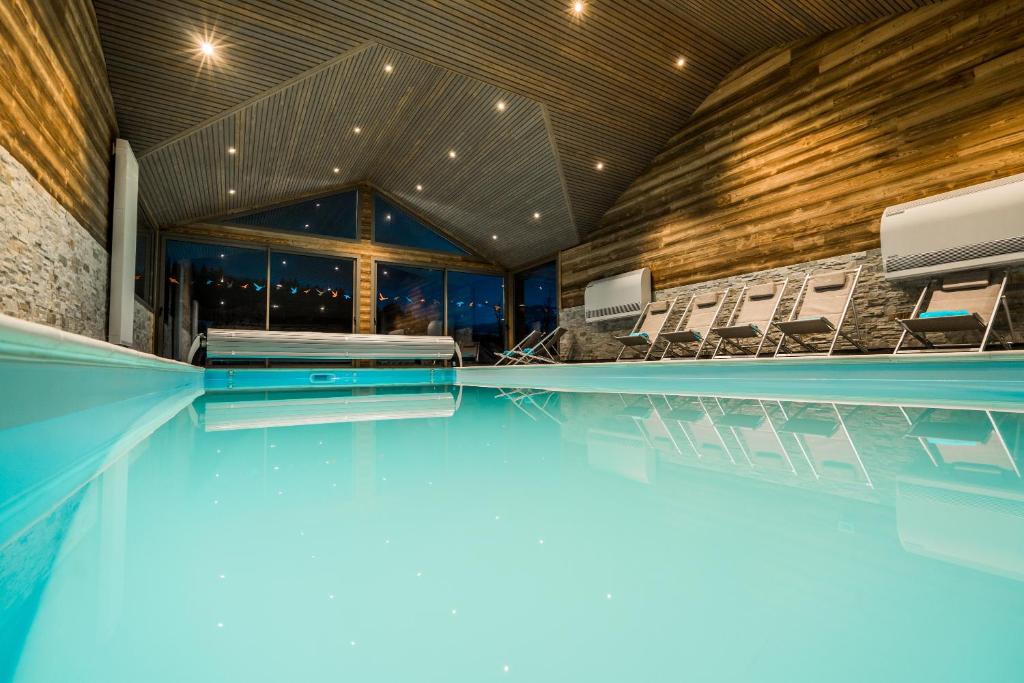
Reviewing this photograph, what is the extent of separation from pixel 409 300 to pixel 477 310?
143 centimetres

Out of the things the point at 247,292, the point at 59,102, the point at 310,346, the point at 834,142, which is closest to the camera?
the point at 59,102

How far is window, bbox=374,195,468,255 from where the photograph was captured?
9.96m

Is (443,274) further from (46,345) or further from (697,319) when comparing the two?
(46,345)

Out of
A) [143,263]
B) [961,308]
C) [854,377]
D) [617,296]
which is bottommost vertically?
[854,377]

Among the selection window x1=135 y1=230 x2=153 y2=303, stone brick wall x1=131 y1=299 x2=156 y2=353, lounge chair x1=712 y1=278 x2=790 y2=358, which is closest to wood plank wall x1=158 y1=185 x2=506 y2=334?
window x1=135 y1=230 x2=153 y2=303

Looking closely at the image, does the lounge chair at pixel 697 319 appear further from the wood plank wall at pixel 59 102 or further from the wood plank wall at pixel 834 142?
the wood plank wall at pixel 59 102

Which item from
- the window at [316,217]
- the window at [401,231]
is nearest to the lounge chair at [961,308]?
the window at [401,231]

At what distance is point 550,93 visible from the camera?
644 cm

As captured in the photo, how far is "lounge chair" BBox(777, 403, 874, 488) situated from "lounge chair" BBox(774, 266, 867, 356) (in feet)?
9.23

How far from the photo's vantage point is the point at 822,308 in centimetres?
516

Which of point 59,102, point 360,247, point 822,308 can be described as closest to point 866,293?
point 822,308

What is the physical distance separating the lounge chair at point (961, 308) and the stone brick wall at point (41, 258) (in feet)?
19.5

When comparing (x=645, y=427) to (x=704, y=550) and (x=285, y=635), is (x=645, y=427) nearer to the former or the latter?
(x=704, y=550)

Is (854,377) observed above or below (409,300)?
below
